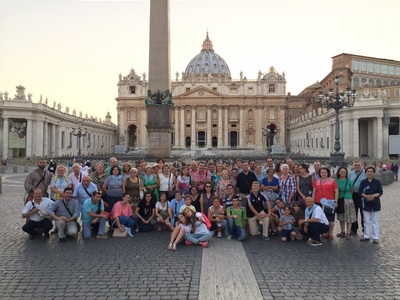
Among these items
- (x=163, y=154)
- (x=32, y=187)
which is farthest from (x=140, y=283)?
(x=163, y=154)

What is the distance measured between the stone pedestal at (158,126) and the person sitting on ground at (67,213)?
969 centimetres

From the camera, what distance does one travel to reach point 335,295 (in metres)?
4.38

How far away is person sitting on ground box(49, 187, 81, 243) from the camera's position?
6.96 metres

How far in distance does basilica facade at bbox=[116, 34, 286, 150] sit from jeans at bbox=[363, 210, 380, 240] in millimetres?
70320

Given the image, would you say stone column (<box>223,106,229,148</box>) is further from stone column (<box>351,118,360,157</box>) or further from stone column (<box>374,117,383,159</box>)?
stone column (<box>374,117,383,159</box>)

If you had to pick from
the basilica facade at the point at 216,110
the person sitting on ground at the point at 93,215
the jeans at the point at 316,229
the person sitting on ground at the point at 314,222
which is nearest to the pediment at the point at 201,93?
the basilica facade at the point at 216,110

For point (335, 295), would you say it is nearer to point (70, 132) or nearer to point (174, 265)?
point (174, 265)

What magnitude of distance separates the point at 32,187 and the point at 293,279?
5.51m

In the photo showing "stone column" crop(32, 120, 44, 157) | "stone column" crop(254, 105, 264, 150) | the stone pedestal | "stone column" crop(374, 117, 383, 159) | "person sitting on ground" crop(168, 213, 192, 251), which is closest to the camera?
"person sitting on ground" crop(168, 213, 192, 251)

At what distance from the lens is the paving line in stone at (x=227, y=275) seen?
4.43 metres

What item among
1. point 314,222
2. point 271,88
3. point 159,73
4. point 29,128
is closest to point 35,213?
point 314,222

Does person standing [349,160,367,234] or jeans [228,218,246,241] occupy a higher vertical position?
person standing [349,160,367,234]

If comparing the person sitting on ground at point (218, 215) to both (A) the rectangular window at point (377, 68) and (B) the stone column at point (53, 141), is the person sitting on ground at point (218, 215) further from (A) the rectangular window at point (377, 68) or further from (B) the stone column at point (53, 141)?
(A) the rectangular window at point (377, 68)

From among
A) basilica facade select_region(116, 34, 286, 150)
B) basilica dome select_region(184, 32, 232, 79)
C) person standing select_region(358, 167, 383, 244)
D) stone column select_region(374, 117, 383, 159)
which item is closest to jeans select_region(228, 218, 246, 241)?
person standing select_region(358, 167, 383, 244)
